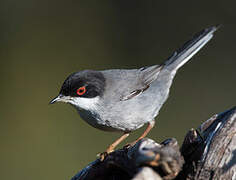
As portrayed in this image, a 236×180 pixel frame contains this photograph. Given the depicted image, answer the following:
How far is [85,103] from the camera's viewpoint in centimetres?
448

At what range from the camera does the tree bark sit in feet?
9.77

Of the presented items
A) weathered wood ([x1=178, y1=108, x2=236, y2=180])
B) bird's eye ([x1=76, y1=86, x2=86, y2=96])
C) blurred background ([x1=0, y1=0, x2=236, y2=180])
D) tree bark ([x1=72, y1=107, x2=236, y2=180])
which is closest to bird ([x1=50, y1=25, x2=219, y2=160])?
bird's eye ([x1=76, y1=86, x2=86, y2=96])

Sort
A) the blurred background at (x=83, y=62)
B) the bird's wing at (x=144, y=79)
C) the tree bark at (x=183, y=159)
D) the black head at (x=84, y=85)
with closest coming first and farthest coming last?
the tree bark at (x=183, y=159)
the black head at (x=84, y=85)
the bird's wing at (x=144, y=79)
the blurred background at (x=83, y=62)

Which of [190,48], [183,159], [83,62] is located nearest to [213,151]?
[183,159]

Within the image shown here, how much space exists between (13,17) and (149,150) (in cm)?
634

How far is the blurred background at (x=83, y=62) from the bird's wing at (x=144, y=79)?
2351 mm

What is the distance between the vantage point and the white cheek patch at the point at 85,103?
4441 mm

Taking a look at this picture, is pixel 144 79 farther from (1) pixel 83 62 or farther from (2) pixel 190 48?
(1) pixel 83 62

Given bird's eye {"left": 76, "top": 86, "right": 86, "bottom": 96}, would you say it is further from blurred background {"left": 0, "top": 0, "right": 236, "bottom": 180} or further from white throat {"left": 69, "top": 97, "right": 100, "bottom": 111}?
blurred background {"left": 0, "top": 0, "right": 236, "bottom": 180}

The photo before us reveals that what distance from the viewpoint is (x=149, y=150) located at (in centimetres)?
303

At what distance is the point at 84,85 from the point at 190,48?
1.81 metres

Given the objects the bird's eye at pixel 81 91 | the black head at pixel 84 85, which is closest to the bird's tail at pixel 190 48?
the black head at pixel 84 85

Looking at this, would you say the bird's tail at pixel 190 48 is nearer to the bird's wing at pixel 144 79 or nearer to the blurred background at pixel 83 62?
the bird's wing at pixel 144 79

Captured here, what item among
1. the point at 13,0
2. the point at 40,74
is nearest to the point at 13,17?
the point at 13,0
